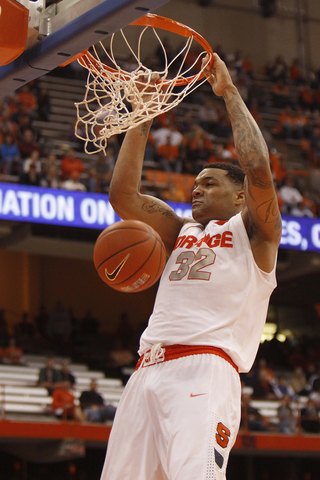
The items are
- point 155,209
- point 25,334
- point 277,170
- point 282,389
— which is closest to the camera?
point 155,209

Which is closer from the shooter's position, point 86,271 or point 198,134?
point 198,134

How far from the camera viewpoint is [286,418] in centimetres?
1213

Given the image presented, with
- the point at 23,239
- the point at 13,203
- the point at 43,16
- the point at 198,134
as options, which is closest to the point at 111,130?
the point at 43,16

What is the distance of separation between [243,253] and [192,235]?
336 millimetres

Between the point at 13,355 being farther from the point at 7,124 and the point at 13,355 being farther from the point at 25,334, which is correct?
the point at 7,124

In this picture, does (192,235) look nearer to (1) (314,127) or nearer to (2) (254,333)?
(2) (254,333)

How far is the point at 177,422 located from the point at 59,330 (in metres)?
11.4

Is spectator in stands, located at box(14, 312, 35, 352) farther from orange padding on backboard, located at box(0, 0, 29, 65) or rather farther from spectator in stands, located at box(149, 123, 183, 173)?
orange padding on backboard, located at box(0, 0, 29, 65)

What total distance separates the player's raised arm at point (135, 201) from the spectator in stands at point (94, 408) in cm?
709

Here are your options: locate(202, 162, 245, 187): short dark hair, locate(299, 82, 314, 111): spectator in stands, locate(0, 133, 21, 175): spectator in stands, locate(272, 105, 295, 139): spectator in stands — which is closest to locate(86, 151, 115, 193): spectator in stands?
locate(0, 133, 21, 175): spectator in stands

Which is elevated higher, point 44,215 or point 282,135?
point 282,135

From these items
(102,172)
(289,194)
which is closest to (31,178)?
(102,172)

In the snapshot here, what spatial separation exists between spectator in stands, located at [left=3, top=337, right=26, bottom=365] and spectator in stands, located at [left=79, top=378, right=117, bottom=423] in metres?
2.02

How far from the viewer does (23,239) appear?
1333cm
